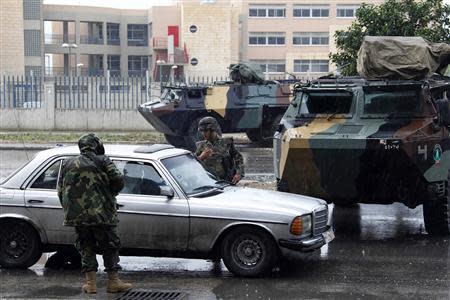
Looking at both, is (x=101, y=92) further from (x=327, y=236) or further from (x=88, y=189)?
(x=88, y=189)

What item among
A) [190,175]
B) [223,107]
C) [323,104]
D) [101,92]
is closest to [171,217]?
[190,175]

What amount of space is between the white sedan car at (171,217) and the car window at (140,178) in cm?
1

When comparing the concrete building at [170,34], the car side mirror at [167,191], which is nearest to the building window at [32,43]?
the concrete building at [170,34]

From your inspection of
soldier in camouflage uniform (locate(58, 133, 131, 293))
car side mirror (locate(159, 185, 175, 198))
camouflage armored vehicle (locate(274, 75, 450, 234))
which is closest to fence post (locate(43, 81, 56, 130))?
camouflage armored vehicle (locate(274, 75, 450, 234))

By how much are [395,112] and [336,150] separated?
1.16m

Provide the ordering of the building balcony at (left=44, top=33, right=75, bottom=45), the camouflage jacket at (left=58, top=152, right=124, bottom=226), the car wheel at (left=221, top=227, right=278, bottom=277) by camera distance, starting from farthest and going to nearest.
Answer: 1. the building balcony at (left=44, top=33, right=75, bottom=45)
2. the car wheel at (left=221, top=227, right=278, bottom=277)
3. the camouflage jacket at (left=58, top=152, right=124, bottom=226)

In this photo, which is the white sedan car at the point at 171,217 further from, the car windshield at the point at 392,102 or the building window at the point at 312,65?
the building window at the point at 312,65

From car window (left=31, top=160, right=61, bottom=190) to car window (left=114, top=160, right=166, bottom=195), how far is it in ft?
2.28

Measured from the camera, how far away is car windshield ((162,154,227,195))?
8727mm

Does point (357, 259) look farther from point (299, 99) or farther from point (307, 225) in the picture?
point (299, 99)

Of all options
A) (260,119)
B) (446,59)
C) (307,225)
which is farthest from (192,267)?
(260,119)

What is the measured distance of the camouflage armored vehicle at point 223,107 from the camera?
2208 cm

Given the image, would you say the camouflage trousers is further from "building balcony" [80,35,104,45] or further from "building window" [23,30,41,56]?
"building balcony" [80,35,104,45]

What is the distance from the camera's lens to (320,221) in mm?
8664
